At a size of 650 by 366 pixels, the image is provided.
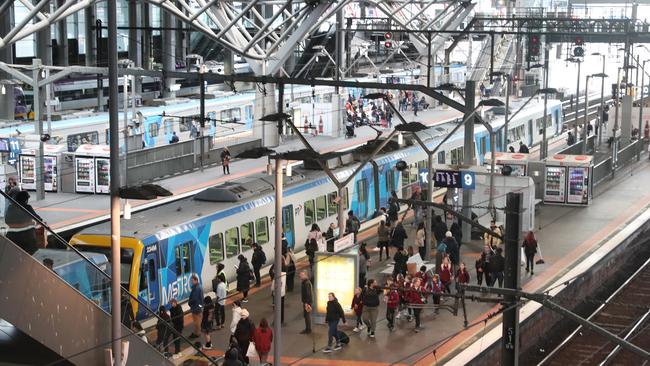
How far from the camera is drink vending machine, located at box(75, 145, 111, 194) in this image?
39.8 metres

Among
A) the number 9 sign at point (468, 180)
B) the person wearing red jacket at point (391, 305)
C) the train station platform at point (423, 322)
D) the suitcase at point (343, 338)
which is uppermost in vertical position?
the number 9 sign at point (468, 180)

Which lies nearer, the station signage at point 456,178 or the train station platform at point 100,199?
the station signage at point 456,178

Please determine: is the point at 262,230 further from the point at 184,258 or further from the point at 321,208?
the point at 321,208

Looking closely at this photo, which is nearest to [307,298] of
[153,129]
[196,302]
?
[196,302]

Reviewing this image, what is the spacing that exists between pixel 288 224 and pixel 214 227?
443 cm

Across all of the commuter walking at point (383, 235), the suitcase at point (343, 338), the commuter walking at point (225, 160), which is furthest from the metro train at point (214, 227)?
the commuter walking at point (225, 160)

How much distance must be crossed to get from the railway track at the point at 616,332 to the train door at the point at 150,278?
843 centimetres

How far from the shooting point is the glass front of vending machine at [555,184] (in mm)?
41625

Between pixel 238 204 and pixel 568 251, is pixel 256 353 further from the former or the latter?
pixel 568 251

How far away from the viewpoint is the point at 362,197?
122 feet

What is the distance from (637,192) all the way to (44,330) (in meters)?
35.7

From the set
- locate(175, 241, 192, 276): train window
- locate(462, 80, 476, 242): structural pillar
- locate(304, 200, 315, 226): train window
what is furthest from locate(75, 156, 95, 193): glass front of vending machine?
locate(175, 241, 192, 276): train window

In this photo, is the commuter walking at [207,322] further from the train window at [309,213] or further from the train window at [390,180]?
the train window at [390,180]

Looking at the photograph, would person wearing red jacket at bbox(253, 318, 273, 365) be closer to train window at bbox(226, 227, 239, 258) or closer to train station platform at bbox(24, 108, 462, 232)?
train window at bbox(226, 227, 239, 258)
